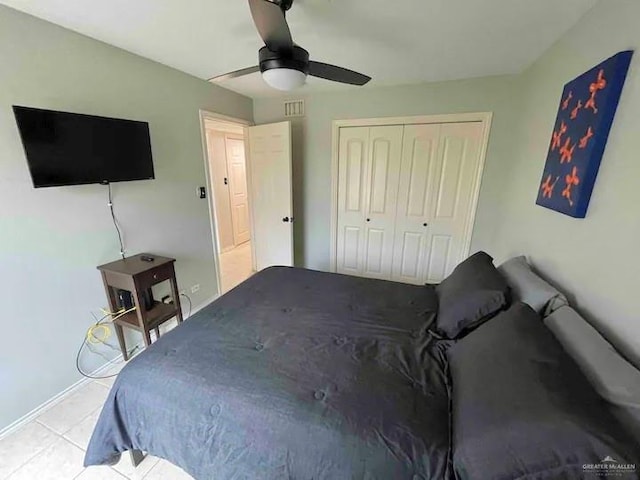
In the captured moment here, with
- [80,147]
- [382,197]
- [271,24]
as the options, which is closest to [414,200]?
[382,197]

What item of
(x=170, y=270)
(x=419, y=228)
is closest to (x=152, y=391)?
(x=170, y=270)

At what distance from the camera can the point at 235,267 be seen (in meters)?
4.36

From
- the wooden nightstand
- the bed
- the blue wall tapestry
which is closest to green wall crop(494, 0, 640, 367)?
the blue wall tapestry

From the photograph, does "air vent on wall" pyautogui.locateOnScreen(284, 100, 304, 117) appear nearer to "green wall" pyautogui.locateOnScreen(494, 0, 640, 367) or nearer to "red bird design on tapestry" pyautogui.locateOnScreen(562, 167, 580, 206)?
"green wall" pyautogui.locateOnScreen(494, 0, 640, 367)

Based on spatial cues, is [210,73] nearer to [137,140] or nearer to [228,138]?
[137,140]

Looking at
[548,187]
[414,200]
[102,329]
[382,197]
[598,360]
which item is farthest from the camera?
[382,197]

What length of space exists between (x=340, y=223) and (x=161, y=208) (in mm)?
1999

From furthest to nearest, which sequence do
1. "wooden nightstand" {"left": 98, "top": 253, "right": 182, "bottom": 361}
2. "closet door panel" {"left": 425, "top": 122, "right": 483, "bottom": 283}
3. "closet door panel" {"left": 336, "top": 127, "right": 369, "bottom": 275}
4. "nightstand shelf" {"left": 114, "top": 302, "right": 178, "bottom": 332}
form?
"closet door panel" {"left": 336, "top": 127, "right": 369, "bottom": 275} < "closet door panel" {"left": 425, "top": 122, "right": 483, "bottom": 283} < "nightstand shelf" {"left": 114, "top": 302, "right": 178, "bottom": 332} < "wooden nightstand" {"left": 98, "top": 253, "right": 182, "bottom": 361}

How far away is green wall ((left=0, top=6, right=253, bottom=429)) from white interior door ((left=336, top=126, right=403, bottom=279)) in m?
1.85

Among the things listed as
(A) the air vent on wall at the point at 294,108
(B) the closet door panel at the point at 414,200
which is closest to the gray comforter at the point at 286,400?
(B) the closet door panel at the point at 414,200

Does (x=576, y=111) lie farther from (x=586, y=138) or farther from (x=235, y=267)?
(x=235, y=267)

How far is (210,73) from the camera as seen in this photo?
2.57 m

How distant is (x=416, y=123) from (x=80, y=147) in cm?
293

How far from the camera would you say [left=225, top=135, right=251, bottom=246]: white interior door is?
5.01 meters
